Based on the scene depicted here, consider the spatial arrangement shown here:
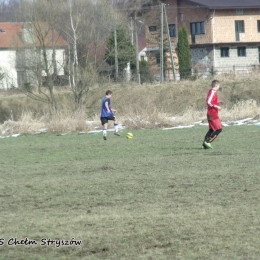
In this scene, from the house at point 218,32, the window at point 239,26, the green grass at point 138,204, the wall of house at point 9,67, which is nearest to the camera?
the green grass at point 138,204

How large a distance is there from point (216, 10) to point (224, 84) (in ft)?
72.5

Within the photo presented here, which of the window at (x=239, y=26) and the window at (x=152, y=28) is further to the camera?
the window at (x=152, y=28)

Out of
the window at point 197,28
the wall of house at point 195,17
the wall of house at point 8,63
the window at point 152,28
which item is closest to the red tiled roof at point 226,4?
the wall of house at point 195,17

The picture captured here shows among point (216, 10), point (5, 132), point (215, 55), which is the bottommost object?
point (5, 132)

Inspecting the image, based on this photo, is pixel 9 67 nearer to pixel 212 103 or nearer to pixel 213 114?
pixel 213 114

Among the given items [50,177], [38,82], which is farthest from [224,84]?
[50,177]

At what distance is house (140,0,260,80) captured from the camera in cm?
6581

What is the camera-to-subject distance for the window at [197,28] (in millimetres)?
66562

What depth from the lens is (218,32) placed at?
66.1 m

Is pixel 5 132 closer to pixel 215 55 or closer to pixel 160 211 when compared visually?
pixel 160 211

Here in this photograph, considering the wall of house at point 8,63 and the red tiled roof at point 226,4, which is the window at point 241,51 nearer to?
the red tiled roof at point 226,4

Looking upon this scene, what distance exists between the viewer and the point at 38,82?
4291 centimetres

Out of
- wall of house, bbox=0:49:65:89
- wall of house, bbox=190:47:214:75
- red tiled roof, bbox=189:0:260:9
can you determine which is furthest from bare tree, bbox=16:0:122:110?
wall of house, bbox=190:47:214:75

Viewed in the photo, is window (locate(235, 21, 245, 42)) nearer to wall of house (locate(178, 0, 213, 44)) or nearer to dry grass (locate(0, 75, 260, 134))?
wall of house (locate(178, 0, 213, 44))
